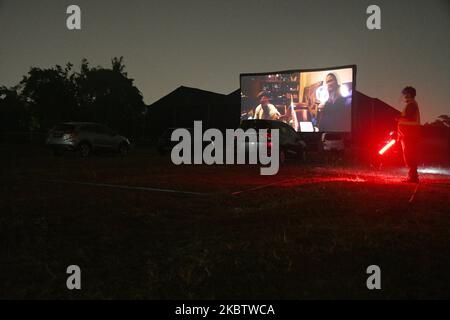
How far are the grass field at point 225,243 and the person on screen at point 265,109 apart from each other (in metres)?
19.9

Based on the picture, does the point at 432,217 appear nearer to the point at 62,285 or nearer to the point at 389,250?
the point at 389,250

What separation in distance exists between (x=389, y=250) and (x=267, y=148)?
41.2 feet

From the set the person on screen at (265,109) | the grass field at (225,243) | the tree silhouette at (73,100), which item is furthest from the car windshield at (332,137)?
the tree silhouette at (73,100)

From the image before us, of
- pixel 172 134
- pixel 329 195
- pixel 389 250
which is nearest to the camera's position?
pixel 389 250

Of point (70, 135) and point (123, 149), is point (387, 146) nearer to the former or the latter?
point (70, 135)

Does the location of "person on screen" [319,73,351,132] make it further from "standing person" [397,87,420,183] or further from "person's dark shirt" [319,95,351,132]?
"standing person" [397,87,420,183]

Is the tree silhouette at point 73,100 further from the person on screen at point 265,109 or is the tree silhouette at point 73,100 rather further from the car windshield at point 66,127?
the car windshield at point 66,127

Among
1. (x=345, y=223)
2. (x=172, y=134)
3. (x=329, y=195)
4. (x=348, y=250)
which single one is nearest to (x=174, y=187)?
(x=329, y=195)

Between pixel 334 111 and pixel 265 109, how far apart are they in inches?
171

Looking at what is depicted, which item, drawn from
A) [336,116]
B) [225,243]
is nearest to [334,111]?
[336,116]

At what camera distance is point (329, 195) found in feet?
27.8

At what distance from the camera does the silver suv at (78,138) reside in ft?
66.6

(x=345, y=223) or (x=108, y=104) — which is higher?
(x=108, y=104)

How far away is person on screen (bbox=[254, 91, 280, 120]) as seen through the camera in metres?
28.8
